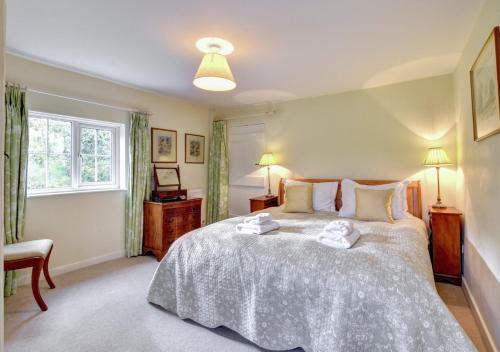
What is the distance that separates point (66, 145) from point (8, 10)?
161cm

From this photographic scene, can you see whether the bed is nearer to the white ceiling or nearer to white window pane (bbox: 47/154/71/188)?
the white ceiling

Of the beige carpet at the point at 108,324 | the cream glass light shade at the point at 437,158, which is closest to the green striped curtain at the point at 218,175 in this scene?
the beige carpet at the point at 108,324

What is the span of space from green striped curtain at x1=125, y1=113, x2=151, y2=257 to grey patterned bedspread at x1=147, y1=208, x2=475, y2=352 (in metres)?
1.58

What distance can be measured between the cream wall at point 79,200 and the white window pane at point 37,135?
0.60 feet

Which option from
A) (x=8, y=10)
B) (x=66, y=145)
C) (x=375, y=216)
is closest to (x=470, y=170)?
(x=375, y=216)

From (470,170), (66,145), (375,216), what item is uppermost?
(66,145)

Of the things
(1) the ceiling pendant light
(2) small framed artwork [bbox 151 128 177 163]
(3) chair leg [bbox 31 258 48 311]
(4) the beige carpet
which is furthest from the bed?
(2) small framed artwork [bbox 151 128 177 163]

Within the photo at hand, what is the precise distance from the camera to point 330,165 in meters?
4.09

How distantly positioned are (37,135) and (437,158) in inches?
182

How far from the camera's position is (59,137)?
3.21 m

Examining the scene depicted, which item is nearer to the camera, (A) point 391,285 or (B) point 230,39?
(A) point 391,285

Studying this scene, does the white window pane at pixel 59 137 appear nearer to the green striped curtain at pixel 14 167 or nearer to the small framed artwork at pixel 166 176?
the green striped curtain at pixel 14 167

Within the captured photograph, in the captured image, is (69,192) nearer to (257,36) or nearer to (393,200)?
(257,36)

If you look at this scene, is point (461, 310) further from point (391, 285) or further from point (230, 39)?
point (230, 39)
